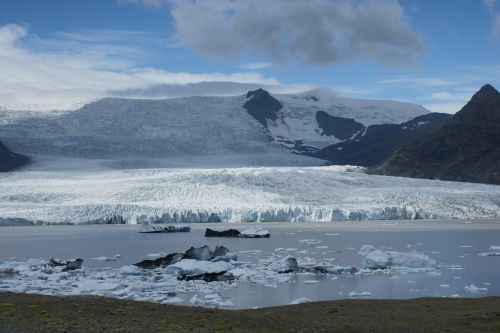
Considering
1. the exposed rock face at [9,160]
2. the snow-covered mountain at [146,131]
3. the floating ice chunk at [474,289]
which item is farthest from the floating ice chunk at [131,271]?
the exposed rock face at [9,160]

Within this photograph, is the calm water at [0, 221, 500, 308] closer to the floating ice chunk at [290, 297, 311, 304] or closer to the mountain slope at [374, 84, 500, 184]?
the floating ice chunk at [290, 297, 311, 304]

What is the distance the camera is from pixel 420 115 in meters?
187

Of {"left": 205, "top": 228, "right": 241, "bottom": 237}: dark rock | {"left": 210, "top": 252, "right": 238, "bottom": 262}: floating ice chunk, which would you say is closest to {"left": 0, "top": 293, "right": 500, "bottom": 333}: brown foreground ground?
{"left": 210, "top": 252, "right": 238, "bottom": 262}: floating ice chunk

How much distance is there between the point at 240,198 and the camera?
203ft

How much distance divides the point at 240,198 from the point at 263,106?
121 metres

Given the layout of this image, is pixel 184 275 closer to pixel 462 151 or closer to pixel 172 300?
pixel 172 300

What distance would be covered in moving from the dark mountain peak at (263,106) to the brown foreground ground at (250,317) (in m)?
160

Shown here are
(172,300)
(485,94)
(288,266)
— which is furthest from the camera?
(485,94)

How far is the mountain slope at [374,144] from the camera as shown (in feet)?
492

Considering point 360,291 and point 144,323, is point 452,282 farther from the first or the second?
point 144,323

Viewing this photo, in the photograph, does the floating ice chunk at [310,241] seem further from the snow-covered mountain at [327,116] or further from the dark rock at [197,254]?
the snow-covered mountain at [327,116]

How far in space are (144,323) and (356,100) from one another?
18234 cm

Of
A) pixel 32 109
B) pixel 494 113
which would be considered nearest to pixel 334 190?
pixel 494 113

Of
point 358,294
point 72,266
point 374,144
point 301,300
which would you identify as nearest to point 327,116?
point 374,144
